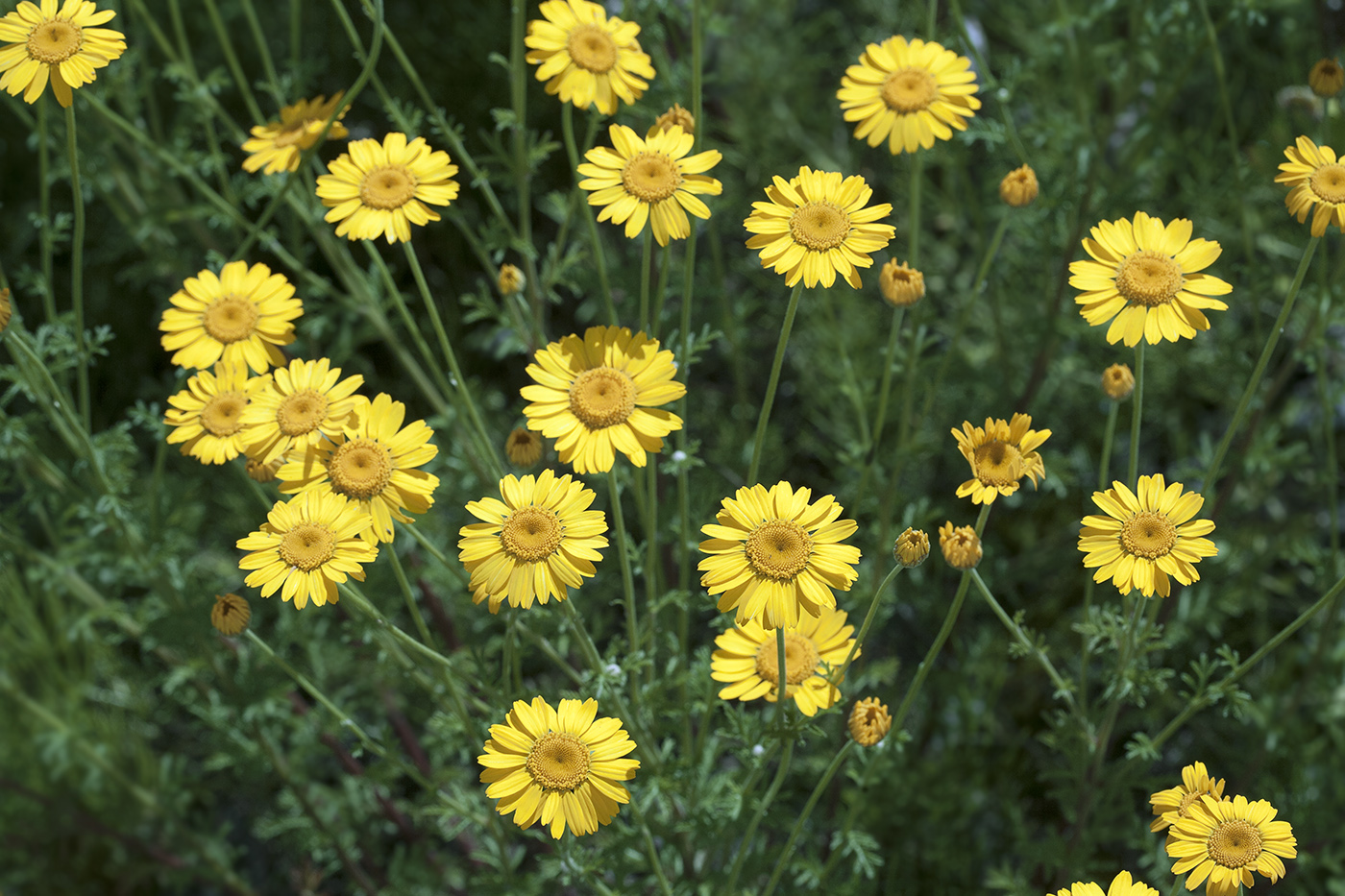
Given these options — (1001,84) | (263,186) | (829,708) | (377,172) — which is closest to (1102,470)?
(829,708)

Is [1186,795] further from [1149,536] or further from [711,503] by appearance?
[711,503]

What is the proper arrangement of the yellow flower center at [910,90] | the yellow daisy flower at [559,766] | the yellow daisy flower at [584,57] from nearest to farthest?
the yellow daisy flower at [559,766] < the yellow daisy flower at [584,57] < the yellow flower center at [910,90]

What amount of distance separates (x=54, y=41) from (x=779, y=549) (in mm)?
2011

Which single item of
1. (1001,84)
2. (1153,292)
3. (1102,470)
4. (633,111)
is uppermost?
(1001,84)

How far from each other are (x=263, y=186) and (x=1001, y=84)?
7.63 feet

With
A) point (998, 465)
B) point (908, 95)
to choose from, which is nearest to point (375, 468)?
point (998, 465)

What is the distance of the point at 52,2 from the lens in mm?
2676

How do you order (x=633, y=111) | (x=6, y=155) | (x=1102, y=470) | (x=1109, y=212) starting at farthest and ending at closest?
(x=6, y=155), (x=1109, y=212), (x=633, y=111), (x=1102, y=470)

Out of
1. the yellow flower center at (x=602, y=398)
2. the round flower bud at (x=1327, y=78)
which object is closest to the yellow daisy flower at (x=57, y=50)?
the yellow flower center at (x=602, y=398)

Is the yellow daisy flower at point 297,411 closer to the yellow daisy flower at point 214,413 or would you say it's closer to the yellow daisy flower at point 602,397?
the yellow daisy flower at point 214,413

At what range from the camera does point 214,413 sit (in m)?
2.74

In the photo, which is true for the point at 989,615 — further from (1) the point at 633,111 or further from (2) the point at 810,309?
(1) the point at 633,111

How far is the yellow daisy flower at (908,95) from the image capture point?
2.89 meters

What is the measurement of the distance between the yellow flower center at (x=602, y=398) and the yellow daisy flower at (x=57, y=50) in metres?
1.31
